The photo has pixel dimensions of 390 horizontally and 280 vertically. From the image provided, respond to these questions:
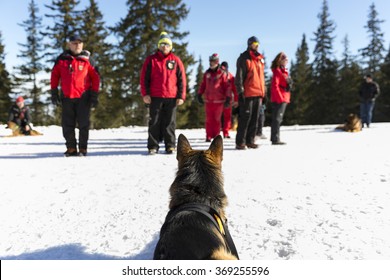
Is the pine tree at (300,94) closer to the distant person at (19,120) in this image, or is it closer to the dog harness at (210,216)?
the distant person at (19,120)

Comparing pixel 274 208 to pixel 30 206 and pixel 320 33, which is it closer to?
pixel 30 206

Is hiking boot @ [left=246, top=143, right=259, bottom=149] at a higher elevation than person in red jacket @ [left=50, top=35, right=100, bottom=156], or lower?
lower

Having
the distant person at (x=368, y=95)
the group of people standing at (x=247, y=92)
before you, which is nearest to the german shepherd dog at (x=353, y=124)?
the distant person at (x=368, y=95)

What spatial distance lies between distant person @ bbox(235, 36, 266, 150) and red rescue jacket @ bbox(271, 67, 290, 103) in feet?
2.60

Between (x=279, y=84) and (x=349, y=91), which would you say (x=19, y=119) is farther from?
(x=349, y=91)

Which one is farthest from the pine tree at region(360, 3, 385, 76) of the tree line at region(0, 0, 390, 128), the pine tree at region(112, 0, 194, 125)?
the pine tree at region(112, 0, 194, 125)

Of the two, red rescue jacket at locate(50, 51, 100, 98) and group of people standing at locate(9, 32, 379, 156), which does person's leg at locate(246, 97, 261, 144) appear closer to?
group of people standing at locate(9, 32, 379, 156)

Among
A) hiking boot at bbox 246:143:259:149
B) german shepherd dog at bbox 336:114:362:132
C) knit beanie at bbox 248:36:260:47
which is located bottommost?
hiking boot at bbox 246:143:259:149

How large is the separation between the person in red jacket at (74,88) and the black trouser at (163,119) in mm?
1373

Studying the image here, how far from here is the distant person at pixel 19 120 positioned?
477 inches

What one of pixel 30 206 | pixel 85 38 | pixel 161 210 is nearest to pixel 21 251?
pixel 30 206

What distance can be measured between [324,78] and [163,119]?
40629 mm

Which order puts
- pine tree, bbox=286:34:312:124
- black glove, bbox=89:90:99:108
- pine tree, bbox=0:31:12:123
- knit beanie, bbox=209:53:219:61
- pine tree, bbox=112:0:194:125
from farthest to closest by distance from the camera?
pine tree, bbox=286:34:312:124 → pine tree, bbox=0:31:12:123 → pine tree, bbox=112:0:194:125 → knit beanie, bbox=209:53:219:61 → black glove, bbox=89:90:99:108

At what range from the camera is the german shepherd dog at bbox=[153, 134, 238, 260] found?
178 centimetres
